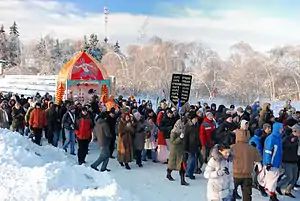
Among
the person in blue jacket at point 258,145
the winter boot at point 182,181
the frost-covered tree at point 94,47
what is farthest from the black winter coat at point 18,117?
the frost-covered tree at point 94,47

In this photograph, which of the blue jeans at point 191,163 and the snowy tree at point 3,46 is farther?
the snowy tree at point 3,46

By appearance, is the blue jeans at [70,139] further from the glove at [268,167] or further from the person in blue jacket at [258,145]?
the glove at [268,167]

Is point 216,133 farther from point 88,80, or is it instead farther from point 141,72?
point 141,72

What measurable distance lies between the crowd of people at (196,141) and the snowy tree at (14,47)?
58.9m

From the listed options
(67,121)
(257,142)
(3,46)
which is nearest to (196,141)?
(257,142)

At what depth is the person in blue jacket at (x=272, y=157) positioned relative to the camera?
8211 mm

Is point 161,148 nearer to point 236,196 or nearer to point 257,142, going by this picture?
point 257,142

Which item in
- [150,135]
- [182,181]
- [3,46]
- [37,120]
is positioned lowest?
[182,181]

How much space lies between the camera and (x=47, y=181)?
25.7 feet

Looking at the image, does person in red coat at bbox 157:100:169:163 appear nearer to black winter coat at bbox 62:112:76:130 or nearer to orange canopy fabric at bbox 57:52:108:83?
black winter coat at bbox 62:112:76:130

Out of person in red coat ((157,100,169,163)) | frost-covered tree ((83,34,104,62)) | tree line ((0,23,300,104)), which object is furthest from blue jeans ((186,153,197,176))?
frost-covered tree ((83,34,104,62))

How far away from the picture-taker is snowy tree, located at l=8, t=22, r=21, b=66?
7312 centimetres

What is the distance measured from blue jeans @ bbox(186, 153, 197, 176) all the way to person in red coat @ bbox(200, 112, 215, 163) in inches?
13.7

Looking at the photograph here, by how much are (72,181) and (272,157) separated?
12.9ft
